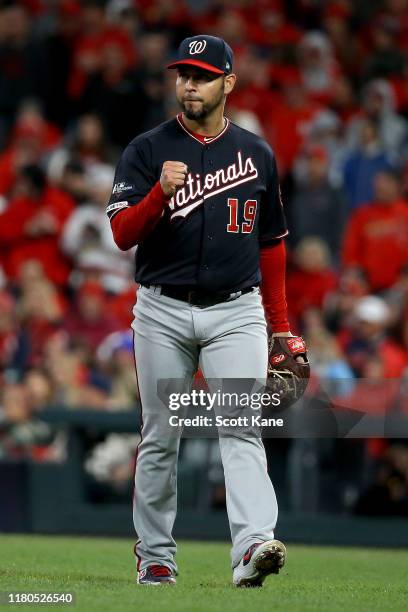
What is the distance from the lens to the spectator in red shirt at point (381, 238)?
37.2 feet

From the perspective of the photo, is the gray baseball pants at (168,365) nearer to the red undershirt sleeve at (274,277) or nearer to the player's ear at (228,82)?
the red undershirt sleeve at (274,277)

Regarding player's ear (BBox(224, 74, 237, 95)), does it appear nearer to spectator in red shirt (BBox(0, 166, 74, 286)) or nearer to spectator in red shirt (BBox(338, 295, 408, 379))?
spectator in red shirt (BBox(338, 295, 408, 379))

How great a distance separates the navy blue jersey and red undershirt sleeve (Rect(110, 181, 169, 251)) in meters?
0.08

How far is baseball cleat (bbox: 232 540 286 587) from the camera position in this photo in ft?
16.3

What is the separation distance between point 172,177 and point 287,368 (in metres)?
1.00

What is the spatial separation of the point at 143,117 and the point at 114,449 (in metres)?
4.91

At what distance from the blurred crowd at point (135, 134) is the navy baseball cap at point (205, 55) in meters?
3.36

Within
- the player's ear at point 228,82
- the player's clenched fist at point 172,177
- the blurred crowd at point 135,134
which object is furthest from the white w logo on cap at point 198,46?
the blurred crowd at point 135,134

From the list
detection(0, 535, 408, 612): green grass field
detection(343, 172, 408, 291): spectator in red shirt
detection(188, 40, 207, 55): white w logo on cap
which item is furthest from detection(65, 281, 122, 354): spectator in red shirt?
detection(188, 40, 207, 55): white w logo on cap

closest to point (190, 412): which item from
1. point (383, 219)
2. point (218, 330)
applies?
point (218, 330)

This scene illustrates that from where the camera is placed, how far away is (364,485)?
8.70 metres

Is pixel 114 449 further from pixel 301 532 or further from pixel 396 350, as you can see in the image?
pixel 396 350

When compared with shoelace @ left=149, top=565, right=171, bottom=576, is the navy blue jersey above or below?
above

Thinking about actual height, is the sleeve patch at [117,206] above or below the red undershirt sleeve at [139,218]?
above
